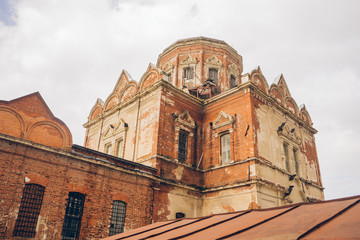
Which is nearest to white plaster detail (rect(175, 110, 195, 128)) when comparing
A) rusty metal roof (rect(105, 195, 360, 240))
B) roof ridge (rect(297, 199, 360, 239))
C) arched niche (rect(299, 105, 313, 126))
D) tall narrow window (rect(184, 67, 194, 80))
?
tall narrow window (rect(184, 67, 194, 80))

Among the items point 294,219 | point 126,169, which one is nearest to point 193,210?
point 126,169

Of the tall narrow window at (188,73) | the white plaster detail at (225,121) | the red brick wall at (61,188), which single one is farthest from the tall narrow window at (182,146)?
the tall narrow window at (188,73)

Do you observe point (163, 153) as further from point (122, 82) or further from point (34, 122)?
point (122, 82)

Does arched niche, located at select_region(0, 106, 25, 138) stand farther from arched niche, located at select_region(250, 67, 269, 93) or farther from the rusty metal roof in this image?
arched niche, located at select_region(250, 67, 269, 93)

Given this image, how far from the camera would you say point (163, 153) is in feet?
51.1

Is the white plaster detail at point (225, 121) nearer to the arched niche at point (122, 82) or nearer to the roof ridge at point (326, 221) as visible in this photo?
the arched niche at point (122, 82)

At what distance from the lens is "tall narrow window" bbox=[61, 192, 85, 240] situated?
11.0 meters

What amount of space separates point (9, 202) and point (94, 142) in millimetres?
11531

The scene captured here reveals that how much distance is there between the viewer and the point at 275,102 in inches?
721

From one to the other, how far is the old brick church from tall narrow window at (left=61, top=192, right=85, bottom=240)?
4 cm

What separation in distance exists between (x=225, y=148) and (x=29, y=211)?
10555 mm

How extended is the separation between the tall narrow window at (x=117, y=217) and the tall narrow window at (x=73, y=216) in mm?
1527

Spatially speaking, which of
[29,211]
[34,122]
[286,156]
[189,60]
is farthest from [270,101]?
[29,211]

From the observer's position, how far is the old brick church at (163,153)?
10.7 meters
